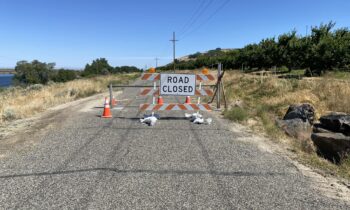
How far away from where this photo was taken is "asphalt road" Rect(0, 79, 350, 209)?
386 centimetres

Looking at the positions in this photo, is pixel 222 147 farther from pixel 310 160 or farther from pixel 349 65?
pixel 349 65

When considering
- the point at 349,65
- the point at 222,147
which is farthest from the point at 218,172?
the point at 349,65

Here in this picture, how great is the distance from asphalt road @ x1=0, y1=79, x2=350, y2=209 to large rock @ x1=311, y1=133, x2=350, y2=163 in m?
1.58

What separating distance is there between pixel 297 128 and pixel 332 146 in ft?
6.09

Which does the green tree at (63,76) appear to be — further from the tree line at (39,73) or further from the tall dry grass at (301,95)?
the tall dry grass at (301,95)

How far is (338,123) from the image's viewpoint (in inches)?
333

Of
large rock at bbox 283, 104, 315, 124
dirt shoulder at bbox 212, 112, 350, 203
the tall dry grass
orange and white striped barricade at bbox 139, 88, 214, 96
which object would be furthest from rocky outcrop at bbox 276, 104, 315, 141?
orange and white striped barricade at bbox 139, 88, 214, 96

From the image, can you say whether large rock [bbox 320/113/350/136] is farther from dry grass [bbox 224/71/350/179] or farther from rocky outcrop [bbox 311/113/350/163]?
A: dry grass [bbox 224/71/350/179]

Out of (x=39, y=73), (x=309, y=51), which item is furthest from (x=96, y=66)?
(x=309, y=51)

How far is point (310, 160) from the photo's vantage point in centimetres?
569

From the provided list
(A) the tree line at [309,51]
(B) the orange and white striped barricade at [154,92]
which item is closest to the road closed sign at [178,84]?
(B) the orange and white striped barricade at [154,92]

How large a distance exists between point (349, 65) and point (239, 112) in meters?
26.2

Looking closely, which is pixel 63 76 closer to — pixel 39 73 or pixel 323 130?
pixel 39 73

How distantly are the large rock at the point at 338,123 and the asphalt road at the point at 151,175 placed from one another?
2.86 meters
